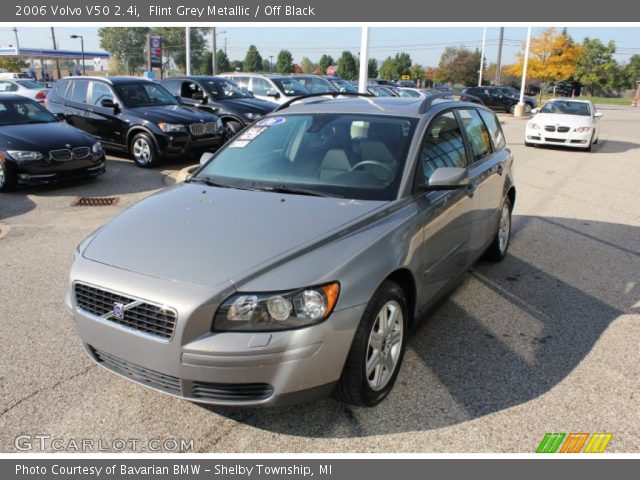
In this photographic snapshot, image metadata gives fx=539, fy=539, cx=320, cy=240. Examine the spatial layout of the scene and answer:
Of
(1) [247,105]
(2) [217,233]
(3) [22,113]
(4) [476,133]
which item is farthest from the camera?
(1) [247,105]

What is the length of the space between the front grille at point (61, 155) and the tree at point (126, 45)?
377ft

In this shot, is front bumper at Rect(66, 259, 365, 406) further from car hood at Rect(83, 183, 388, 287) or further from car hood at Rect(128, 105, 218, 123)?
car hood at Rect(128, 105, 218, 123)

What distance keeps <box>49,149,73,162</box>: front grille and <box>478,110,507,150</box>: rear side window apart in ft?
21.2

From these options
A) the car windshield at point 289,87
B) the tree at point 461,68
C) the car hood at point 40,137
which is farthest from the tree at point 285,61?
the car hood at point 40,137

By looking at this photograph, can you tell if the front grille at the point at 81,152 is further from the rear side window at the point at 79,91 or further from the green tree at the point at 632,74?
the green tree at the point at 632,74

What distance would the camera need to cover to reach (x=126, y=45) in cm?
11550

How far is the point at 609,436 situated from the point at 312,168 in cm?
237

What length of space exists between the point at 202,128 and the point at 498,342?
837 cm

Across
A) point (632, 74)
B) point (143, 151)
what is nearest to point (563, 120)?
point (143, 151)

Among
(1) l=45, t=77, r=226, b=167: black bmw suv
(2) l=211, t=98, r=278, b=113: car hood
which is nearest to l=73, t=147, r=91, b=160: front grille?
(1) l=45, t=77, r=226, b=167: black bmw suv

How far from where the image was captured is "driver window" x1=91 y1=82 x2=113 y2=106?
11.1 m

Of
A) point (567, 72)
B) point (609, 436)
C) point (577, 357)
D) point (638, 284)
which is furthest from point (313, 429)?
point (567, 72)

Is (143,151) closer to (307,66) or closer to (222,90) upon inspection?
(222,90)

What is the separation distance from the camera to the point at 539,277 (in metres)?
5.25
